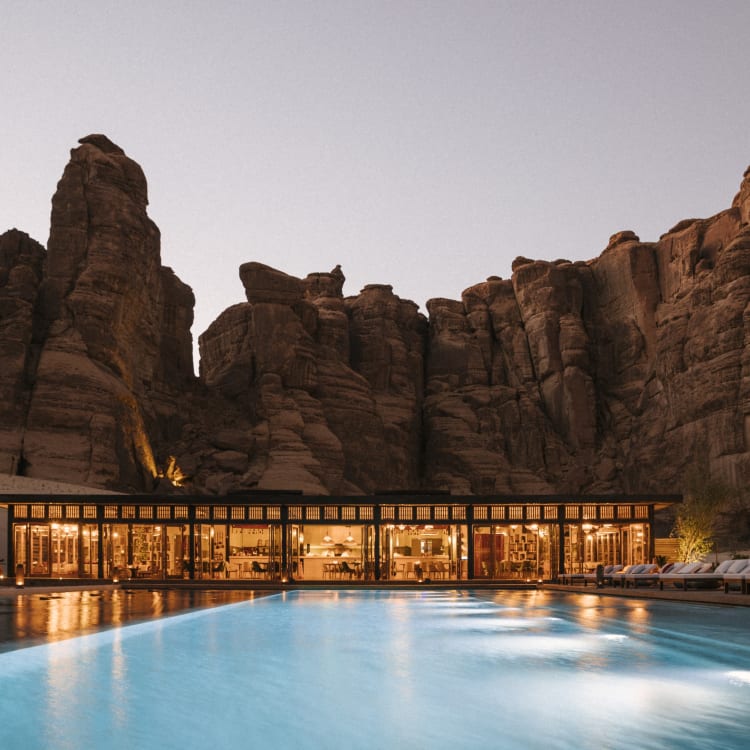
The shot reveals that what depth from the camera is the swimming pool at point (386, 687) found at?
267 inches

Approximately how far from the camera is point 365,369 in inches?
3595

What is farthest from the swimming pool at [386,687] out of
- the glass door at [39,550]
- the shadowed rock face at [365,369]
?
the shadowed rock face at [365,369]

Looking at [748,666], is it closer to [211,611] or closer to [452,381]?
[211,611]

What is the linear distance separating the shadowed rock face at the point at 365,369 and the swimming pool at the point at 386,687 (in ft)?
170

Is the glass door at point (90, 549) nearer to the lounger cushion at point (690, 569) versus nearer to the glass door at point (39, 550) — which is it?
the glass door at point (39, 550)

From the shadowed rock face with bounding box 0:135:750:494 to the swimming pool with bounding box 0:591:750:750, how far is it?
170ft

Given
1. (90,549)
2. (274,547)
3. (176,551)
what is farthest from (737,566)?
(90,549)

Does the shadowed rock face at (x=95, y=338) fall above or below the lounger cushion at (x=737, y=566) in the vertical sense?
above

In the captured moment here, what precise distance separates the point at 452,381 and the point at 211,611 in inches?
3064

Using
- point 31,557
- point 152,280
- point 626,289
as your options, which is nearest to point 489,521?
point 31,557

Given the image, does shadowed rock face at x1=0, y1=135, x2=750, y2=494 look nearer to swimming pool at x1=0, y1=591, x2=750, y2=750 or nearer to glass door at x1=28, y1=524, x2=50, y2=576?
glass door at x1=28, y1=524, x2=50, y2=576

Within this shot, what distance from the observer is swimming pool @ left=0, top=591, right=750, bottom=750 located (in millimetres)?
6789

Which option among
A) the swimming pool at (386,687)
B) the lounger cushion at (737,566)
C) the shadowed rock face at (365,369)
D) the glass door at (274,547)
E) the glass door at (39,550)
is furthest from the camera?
the shadowed rock face at (365,369)

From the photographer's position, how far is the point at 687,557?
151ft
